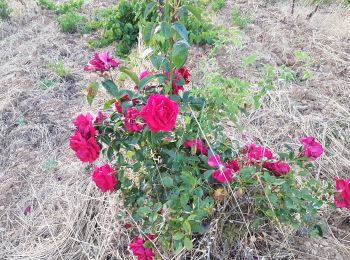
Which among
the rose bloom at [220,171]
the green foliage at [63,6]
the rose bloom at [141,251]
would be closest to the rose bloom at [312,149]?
the rose bloom at [220,171]

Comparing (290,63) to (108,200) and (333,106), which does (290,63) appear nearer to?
(333,106)

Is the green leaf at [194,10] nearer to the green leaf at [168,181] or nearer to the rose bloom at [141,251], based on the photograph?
the green leaf at [168,181]

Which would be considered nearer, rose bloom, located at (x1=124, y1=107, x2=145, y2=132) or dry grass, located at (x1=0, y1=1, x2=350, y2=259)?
rose bloom, located at (x1=124, y1=107, x2=145, y2=132)

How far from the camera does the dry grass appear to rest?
1791mm

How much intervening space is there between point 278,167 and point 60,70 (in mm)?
2457

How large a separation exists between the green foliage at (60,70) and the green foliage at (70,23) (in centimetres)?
82

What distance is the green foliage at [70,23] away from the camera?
161 inches

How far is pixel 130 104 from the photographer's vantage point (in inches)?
54.2

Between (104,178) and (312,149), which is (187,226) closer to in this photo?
(104,178)

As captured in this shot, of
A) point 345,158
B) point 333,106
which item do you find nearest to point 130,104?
point 345,158

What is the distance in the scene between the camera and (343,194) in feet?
4.58

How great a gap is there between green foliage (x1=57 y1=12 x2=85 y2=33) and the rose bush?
2.92 metres

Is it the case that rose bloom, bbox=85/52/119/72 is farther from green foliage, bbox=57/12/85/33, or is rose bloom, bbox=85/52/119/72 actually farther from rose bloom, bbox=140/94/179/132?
green foliage, bbox=57/12/85/33

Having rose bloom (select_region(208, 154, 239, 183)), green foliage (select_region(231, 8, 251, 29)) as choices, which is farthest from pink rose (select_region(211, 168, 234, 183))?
green foliage (select_region(231, 8, 251, 29))
